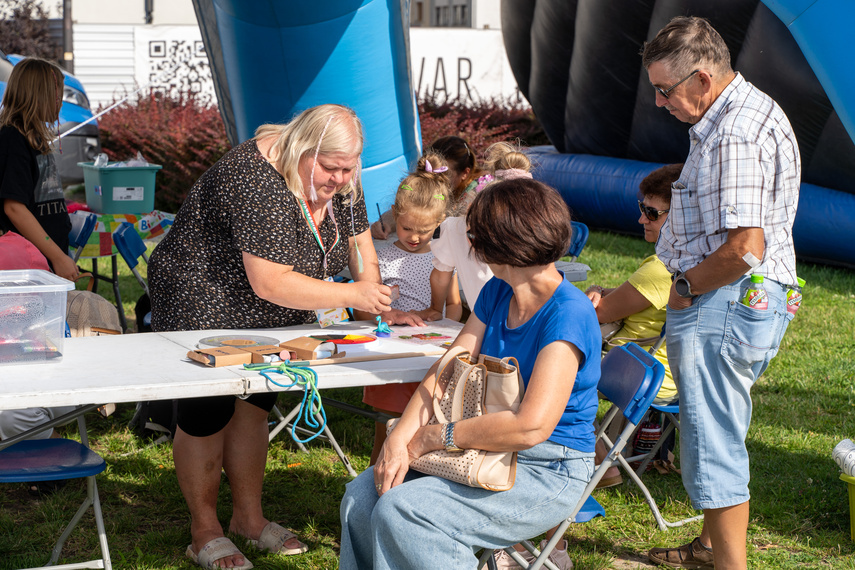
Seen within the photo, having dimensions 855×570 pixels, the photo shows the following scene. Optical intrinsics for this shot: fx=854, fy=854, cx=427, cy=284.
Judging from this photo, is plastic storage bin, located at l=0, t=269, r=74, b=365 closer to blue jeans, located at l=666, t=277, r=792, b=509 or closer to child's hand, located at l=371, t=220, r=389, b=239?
blue jeans, located at l=666, t=277, r=792, b=509

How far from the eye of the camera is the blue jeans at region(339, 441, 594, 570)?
211cm

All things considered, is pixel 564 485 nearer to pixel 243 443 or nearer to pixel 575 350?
pixel 575 350

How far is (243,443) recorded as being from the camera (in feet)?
10.2

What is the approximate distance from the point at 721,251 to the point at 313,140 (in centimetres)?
135

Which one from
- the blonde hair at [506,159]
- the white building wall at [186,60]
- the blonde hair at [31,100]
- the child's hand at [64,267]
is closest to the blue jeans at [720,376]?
the blonde hair at [506,159]

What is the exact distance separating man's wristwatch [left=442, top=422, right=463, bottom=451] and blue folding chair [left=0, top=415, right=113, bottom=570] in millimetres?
1181

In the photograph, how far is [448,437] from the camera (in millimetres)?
2238

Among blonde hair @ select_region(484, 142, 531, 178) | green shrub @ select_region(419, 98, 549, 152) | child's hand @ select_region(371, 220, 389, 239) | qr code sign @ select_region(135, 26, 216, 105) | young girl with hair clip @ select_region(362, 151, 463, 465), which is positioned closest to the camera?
young girl with hair clip @ select_region(362, 151, 463, 465)

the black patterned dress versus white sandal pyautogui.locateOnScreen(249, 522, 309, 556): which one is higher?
the black patterned dress

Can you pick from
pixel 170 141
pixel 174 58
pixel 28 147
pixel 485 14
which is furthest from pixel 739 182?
pixel 485 14

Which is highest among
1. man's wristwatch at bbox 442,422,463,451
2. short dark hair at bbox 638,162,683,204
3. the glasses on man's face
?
the glasses on man's face

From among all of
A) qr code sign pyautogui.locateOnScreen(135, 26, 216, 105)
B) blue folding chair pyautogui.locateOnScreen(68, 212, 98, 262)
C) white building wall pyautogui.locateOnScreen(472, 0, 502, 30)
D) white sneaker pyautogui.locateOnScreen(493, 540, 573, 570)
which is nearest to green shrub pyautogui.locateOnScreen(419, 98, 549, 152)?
blue folding chair pyautogui.locateOnScreen(68, 212, 98, 262)

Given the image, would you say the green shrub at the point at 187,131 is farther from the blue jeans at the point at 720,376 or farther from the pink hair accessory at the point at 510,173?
the blue jeans at the point at 720,376

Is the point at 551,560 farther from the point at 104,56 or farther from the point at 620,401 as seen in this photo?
the point at 104,56
